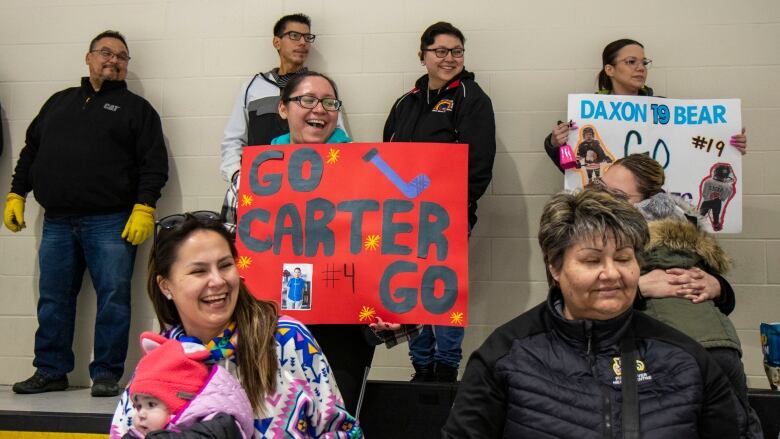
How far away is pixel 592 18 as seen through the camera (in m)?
4.25

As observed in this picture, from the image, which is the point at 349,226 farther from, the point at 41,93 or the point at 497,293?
the point at 41,93

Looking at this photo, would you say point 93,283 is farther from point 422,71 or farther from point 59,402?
point 422,71

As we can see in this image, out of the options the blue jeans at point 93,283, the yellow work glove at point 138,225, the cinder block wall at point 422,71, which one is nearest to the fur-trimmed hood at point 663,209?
the cinder block wall at point 422,71

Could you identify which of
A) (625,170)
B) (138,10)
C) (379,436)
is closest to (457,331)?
(379,436)

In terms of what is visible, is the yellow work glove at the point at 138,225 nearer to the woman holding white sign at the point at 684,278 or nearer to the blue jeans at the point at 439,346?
the blue jeans at the point at 439,346

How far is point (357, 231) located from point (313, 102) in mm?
447

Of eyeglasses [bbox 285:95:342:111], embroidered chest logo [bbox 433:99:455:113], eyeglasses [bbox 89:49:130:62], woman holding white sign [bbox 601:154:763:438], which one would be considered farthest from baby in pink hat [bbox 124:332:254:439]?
eyeglasses [bbox 89:49:130:62]

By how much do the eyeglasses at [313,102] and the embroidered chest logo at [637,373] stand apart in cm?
134

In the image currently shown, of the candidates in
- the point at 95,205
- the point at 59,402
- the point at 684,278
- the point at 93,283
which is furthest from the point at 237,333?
the point at 93,283

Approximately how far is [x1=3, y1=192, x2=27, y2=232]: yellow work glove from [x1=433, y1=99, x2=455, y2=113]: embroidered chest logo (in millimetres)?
2289

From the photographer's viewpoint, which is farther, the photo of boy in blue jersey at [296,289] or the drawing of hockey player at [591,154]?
the drawing of hockey player at [591,154]

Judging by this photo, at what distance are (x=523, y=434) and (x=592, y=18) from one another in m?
3.07

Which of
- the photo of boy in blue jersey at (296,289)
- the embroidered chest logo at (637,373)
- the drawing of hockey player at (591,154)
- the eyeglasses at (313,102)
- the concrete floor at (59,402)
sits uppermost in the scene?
the eyeglasses at (313,102)

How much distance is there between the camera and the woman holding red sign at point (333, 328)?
2.49 m
